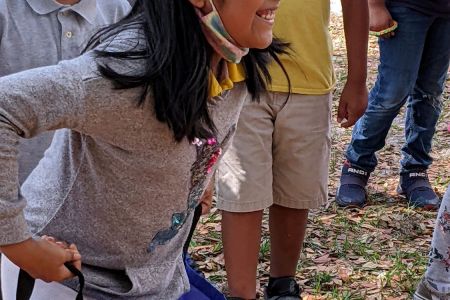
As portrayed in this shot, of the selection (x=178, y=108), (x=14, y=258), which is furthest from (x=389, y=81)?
(x=14, y=258)

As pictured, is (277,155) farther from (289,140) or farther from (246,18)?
(246,18)

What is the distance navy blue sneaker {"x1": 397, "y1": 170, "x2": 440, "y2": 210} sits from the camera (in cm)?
415

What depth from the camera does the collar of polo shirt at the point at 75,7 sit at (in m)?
2.18

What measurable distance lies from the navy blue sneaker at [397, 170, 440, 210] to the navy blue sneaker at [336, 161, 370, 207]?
223mm

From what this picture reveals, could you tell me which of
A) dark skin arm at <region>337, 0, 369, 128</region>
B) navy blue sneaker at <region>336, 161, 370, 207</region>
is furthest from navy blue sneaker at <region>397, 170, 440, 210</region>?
dark skin arm at <region>337, 0, 369, 128</region>

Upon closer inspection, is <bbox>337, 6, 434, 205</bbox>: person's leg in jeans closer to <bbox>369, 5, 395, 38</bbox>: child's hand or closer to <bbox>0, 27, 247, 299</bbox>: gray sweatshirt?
<bbox>369, 5, 395, 38</bbox>: child's hand

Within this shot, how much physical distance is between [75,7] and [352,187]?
2.40 metres

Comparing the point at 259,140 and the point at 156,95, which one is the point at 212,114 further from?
the point at 259,140

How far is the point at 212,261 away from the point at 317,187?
89 cm

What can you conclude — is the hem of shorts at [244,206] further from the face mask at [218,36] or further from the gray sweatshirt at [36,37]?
the face mask at [218,36]

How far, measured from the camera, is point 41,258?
152cm

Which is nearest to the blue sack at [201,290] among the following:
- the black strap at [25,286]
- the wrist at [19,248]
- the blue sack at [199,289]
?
the blue sack at [199,289]

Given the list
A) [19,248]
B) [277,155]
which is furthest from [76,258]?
[277,155]

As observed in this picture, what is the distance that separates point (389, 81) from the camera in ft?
12.9
